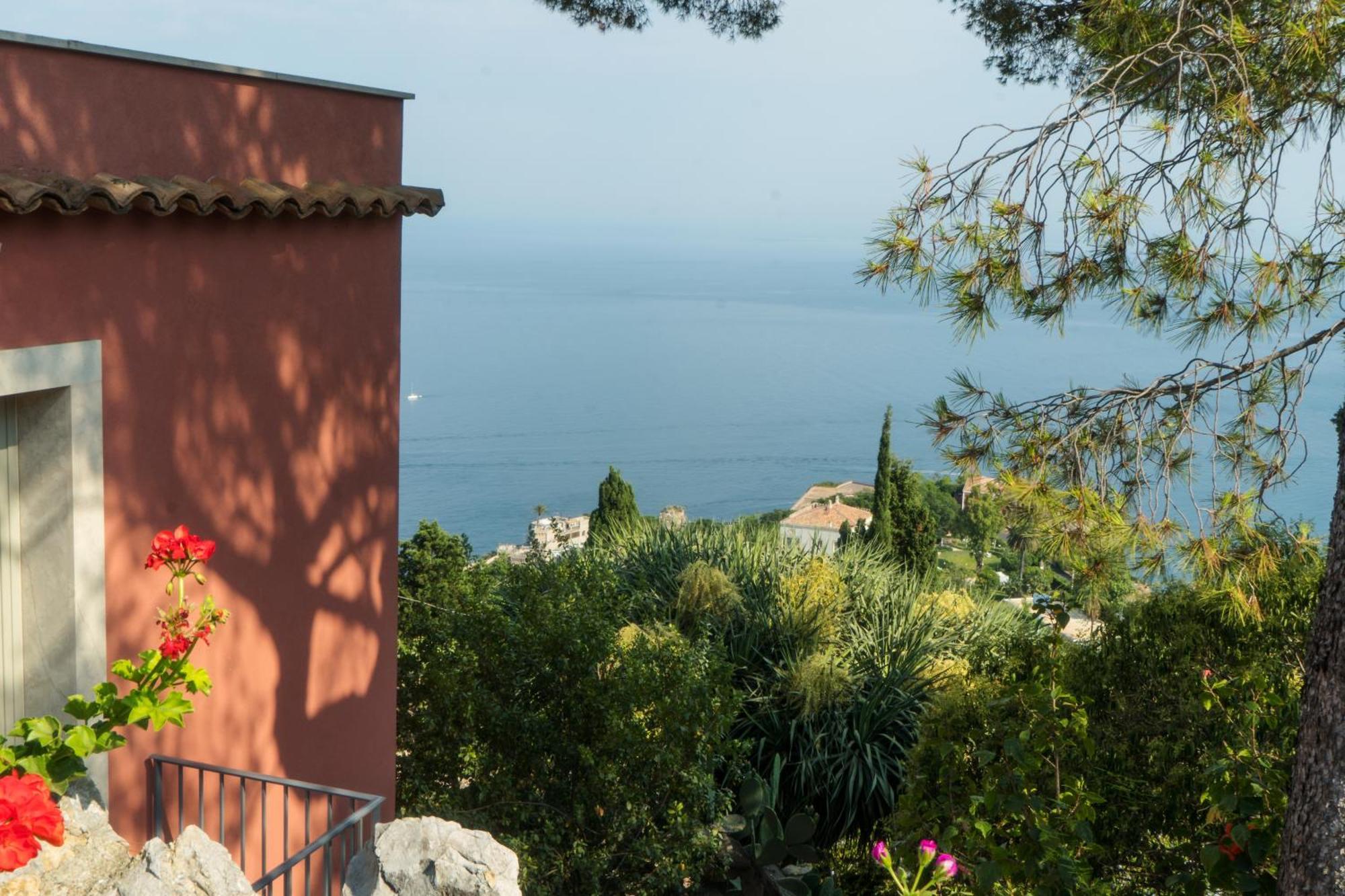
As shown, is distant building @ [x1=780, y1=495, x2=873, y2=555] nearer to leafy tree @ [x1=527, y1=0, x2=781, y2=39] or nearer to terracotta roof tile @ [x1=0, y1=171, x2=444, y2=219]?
leafy tree @ [x1=527, y1=0, x2=781, y2=39]

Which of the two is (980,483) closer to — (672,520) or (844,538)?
(672,520)

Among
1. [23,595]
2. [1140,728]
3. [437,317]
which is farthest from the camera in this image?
[437,317]

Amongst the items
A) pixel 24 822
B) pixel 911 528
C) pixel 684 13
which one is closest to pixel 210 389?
pixel 24 822

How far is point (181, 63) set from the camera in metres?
3.94

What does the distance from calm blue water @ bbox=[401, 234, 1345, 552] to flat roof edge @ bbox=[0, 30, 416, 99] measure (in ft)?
112

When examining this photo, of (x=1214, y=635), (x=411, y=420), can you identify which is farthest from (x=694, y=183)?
(x=1214, y=635)

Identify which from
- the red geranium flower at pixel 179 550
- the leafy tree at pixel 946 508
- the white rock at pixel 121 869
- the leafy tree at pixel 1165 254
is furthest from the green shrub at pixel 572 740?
the leafy tree at pixel 946 508

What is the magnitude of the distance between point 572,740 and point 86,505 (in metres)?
3.95

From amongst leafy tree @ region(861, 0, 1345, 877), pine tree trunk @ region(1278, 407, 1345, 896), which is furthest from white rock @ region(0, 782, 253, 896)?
pine tree trunk @ region(1278, 407, 1345, 896)

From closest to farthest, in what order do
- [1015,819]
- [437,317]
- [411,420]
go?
[1015,819]
[411,420]
[437,317]

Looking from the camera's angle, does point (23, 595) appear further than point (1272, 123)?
No

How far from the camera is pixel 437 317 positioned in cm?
14150

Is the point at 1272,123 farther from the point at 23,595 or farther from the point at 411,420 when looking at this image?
the point at 411,420

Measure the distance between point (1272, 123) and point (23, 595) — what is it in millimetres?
4912
